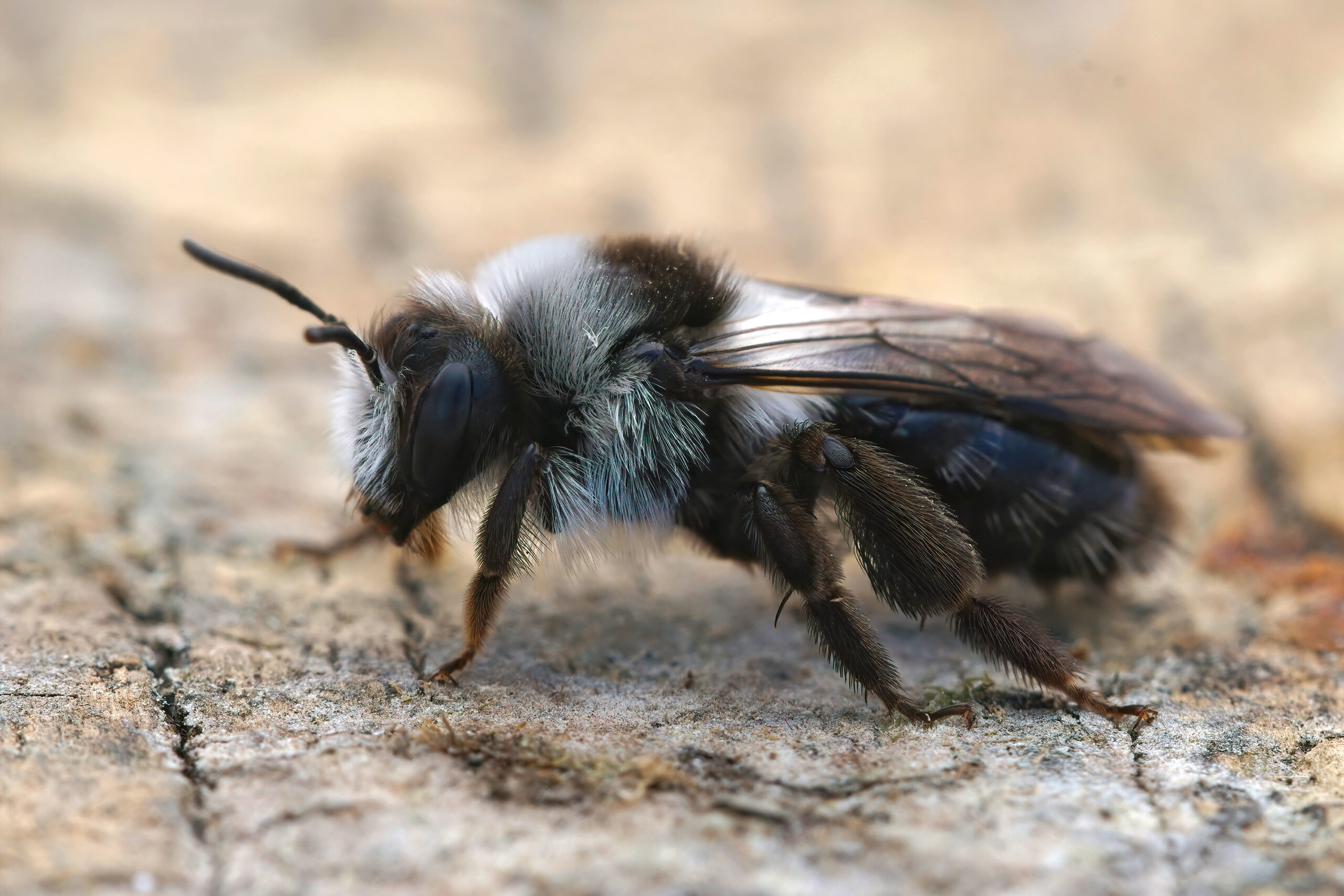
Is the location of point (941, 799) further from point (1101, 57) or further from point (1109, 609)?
point (1101, 57)

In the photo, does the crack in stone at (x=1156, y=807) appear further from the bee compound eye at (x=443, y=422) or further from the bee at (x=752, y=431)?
the bee compound eye at (x=443, y=422)

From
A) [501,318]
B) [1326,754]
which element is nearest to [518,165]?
[501,318]

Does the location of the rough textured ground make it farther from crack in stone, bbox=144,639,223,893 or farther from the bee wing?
the bee wing

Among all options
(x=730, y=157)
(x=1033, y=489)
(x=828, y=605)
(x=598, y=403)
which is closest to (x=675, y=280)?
(x=598, y=403)

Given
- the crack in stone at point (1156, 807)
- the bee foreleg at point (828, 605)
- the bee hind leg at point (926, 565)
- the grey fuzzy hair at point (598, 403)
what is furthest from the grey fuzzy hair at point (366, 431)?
the crack in stone at point (1156, 807)

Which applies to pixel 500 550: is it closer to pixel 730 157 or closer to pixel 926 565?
pixel 926 565
